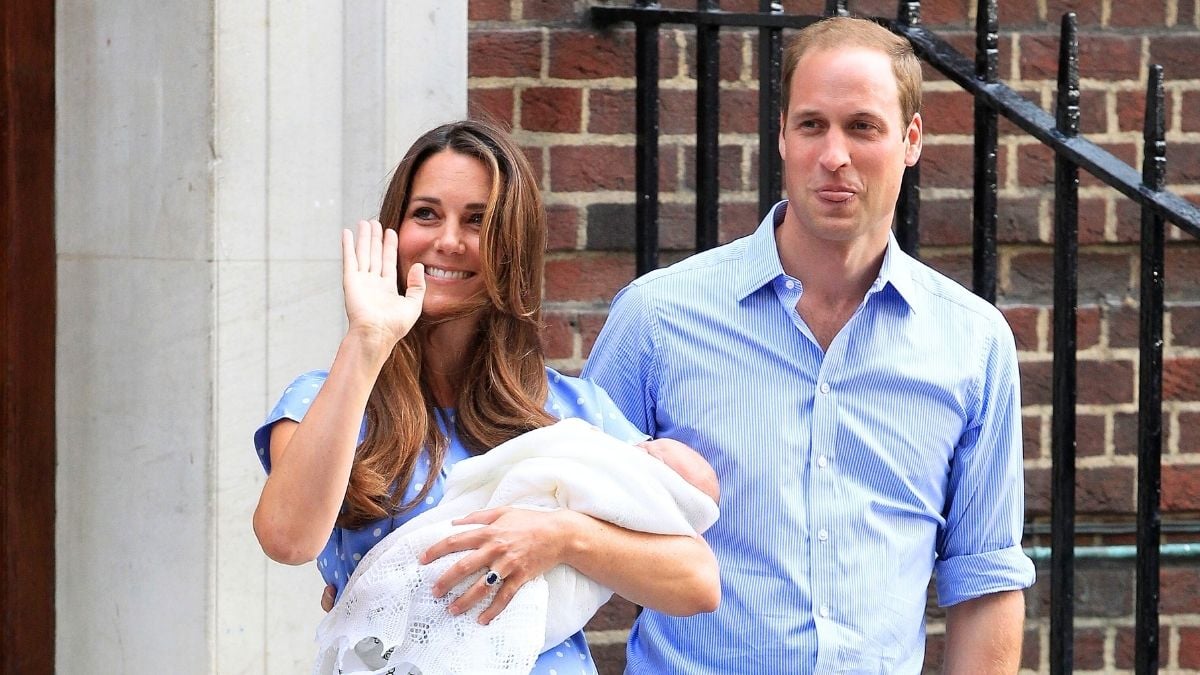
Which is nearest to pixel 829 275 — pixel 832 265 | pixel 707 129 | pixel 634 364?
pixel 832 265

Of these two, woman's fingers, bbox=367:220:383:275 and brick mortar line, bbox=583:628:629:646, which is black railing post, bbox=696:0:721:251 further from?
woman's fingers, bbox=367:220:383:275

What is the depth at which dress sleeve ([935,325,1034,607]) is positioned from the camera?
251 centimetres

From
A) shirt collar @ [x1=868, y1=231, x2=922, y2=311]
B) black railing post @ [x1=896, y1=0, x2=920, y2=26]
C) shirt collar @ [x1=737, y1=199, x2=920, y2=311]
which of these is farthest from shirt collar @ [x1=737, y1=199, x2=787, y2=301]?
black railing post @ [x1=896, y1=0, x2=920, y2=26]

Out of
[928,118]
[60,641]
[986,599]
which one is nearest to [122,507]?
[60,641]

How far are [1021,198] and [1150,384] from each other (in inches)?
39.4

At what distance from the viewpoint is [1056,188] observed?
9.00 feet

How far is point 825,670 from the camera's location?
242 centimetres

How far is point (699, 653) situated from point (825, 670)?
194 millimetres

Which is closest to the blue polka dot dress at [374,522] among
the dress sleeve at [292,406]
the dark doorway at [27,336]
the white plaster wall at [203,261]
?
the dress sleeve at [292,406]

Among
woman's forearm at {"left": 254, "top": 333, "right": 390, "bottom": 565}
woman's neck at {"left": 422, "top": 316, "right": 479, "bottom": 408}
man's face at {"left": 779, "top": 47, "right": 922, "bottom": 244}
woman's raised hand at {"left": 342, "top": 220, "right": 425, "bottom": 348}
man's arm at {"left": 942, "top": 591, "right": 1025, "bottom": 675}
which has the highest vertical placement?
man's face at {"left": 779, "top": 47, "right": 922, "bottom": 244}

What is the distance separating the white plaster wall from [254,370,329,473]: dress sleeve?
73 centimetres

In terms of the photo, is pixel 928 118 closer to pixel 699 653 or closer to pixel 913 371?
pixel 913 371

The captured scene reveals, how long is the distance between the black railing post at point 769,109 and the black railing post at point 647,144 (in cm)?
22

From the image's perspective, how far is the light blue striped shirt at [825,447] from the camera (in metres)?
2.44
